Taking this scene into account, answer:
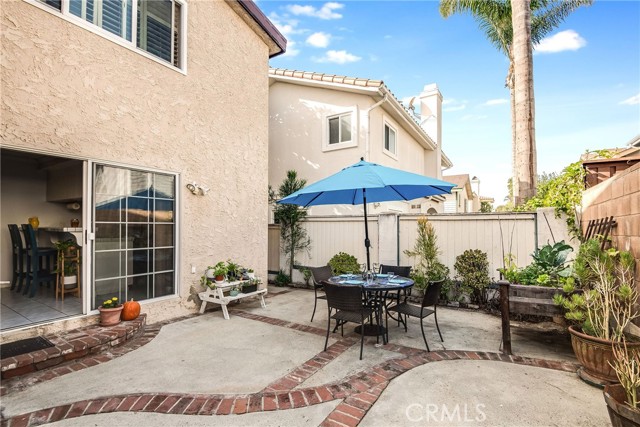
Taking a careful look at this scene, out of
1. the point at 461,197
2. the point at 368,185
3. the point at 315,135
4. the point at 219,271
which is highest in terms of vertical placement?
the point at 315,135

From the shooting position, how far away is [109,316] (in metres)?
4.50

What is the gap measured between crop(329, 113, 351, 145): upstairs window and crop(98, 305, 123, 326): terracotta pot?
7.79m

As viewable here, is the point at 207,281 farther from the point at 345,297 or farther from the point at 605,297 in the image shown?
the point at 605,297

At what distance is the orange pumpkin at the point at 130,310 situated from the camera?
4715mm

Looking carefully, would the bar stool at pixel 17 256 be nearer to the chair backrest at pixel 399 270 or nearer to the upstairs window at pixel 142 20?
the upstairs window at pixel 142 20

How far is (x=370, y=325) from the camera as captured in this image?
4883mm

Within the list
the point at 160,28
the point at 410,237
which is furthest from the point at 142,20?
the point at 410,237

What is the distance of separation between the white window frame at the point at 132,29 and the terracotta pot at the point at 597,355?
751cm

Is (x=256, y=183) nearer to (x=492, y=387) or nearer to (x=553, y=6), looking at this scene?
(x=492, y=387)

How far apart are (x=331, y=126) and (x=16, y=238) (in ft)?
28.4

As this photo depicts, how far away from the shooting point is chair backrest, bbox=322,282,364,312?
3.97 metres

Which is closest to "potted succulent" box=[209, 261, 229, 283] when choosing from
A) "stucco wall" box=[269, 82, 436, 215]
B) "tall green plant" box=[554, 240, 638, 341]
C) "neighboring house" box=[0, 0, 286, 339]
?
"neighboring house" box=[0, 0, 286, 339]

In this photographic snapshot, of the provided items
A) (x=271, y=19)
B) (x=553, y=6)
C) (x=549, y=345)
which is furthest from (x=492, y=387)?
(x=553, y=6)

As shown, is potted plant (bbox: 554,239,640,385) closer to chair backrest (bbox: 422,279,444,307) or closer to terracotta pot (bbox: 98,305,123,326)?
chair backrest (bbox: 422,279,444,307)
